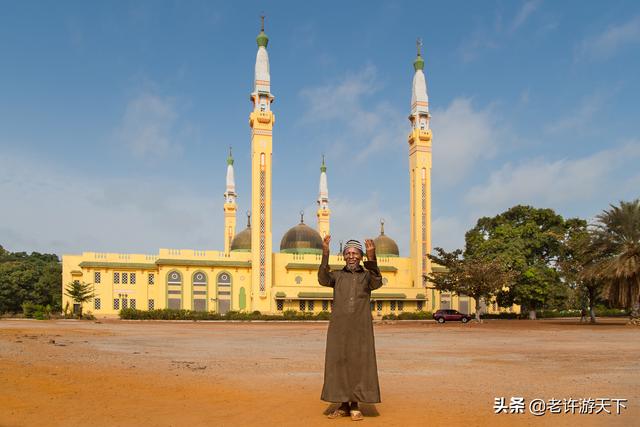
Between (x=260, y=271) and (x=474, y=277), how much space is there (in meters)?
18.7

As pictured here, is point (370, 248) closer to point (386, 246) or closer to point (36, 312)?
point (36, 312)

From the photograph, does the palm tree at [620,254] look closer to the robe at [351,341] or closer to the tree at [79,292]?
the robe at [351,341]

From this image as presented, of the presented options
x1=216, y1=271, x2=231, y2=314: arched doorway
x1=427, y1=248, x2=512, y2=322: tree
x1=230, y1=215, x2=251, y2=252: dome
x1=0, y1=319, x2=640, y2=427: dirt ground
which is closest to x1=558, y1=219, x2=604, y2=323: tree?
x1=427, y1=248, x2=512, y2=322: tree

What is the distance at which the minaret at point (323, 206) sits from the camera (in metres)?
64.9

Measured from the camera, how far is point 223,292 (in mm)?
48781

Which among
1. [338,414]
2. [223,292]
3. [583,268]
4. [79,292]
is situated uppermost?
[583,268]

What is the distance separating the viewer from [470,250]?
1918 inches

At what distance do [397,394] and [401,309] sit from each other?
4501 cm

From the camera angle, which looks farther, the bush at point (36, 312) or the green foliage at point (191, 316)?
the green foliage at point (191, 316)

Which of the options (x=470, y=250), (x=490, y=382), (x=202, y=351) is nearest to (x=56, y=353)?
(x=202, y=351)

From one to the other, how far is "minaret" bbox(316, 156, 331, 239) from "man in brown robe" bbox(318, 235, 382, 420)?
57.4 m

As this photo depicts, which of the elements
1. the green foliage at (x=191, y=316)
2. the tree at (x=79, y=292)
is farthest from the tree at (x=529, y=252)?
the tree at (x=79, y=292)

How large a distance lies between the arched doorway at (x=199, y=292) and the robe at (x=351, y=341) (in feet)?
140

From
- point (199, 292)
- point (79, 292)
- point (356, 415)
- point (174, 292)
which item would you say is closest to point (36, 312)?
point (79, 292)
